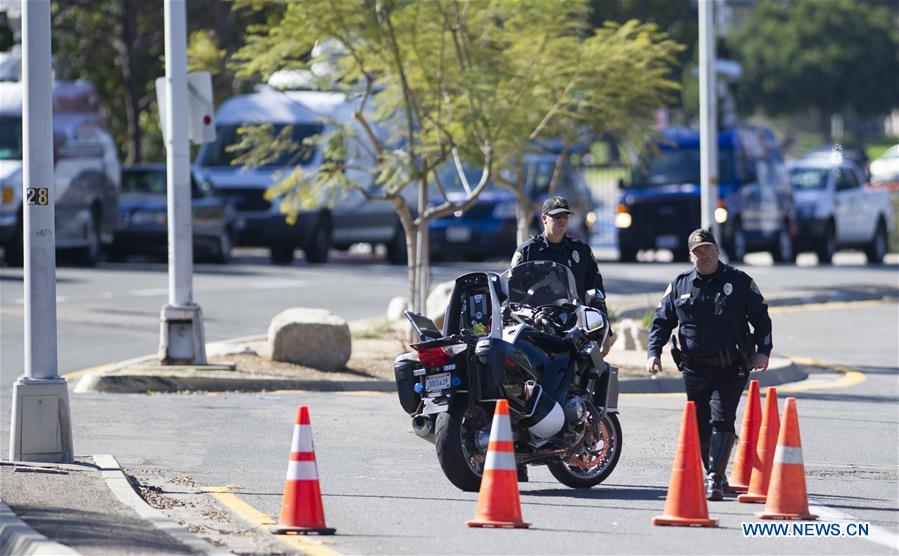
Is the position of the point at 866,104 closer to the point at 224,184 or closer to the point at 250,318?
the point at 224,184

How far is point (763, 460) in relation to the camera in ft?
31.6

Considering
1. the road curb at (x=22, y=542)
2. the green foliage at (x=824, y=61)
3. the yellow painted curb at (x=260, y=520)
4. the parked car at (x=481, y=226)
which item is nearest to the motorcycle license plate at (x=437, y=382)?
the yellow painted curb at (x=260, y=520)

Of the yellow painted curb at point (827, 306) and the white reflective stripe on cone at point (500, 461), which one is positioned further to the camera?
the yellow painted curb at point (827, 306)

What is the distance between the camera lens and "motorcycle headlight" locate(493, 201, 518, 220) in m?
32.1

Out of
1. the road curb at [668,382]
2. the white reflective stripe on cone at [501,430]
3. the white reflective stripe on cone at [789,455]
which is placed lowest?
the road curb at [668,382]

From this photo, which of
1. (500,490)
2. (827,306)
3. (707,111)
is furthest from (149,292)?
(500,490)

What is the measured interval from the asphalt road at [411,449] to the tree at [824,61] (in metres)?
83.1

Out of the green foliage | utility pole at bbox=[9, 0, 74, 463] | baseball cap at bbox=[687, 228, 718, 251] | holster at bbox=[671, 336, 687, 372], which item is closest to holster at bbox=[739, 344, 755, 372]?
holster at bbox=[671, 336, 687, 372]

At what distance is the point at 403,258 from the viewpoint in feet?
109

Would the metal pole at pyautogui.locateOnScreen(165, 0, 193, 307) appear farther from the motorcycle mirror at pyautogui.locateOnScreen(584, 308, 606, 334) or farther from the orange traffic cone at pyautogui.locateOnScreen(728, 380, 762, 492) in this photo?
the orange traffic cone at pyautogui.locateOnScreen(728, 380, 762, 492)

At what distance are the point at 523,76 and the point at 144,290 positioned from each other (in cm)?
765

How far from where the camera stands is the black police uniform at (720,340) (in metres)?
9.91

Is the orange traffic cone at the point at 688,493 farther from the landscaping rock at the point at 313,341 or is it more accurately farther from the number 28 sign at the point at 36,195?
the landscaping rock at the point at 313,341

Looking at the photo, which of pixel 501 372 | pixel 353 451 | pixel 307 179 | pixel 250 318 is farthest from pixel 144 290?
pixel 501 372
